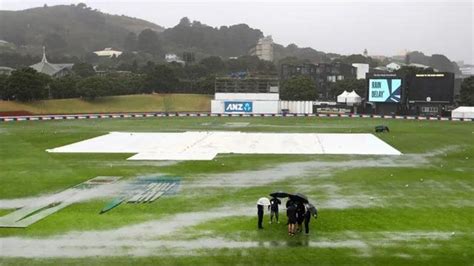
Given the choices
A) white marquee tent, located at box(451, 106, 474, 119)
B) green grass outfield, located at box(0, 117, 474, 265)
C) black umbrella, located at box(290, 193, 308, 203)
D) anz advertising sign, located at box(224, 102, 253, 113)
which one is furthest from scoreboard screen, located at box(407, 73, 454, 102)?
black umbrella, located at box(290, 193, 308, 203)

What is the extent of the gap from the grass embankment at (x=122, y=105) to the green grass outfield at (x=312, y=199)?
198ft

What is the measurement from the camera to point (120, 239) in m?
17.4

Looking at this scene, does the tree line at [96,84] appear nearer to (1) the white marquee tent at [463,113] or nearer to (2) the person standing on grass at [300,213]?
(1) the white marquee tent at [463,113]

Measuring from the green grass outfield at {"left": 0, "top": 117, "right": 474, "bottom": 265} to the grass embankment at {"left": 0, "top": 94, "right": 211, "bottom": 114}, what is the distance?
60497 mm

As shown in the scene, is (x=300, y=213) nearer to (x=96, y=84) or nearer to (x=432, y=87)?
(x=432, y=87)

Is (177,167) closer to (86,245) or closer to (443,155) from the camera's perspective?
(86,245)

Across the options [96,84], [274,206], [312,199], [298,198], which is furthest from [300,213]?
[96,84]

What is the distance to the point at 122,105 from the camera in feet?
361

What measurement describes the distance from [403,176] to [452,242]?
518 inches

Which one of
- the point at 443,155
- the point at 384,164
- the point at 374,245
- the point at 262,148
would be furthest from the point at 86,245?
the point at 443,155

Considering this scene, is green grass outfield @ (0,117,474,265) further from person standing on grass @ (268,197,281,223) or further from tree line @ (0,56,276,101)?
tree line @ (0,56,276,101)

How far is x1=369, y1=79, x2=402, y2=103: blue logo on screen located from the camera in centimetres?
8975

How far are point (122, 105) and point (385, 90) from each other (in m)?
54.2

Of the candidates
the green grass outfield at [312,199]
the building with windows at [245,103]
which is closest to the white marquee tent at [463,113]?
the building with windows at [245,103]
